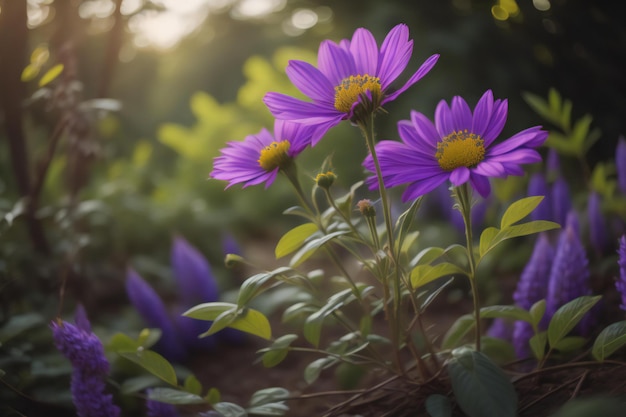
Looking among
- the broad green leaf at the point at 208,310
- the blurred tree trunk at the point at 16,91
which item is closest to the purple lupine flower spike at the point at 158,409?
the broad green leaf at the point at 208,310

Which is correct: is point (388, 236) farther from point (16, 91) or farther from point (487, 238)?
point (16, 91)

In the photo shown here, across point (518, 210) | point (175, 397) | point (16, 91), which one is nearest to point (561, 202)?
point (518, 210)

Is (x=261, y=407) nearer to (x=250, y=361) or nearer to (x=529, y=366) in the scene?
(x=529, y=366)

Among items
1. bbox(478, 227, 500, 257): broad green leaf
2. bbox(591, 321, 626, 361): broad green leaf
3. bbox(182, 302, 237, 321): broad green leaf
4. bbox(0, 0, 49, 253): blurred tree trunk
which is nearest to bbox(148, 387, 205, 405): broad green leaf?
Answer: bbox(182, 302, 237, 321): broad green leaf

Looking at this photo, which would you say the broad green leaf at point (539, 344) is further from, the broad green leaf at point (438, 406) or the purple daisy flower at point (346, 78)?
the purple daisy flower at point (346, 78)

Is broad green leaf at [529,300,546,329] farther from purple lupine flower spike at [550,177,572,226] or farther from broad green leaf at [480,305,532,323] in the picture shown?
purple lupine flower spike at [550,177,572,226]

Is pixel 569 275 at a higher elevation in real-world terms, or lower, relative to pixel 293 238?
lower

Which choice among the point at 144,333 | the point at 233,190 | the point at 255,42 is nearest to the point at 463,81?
the point at 233,190
